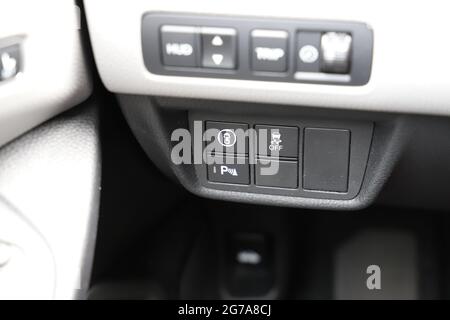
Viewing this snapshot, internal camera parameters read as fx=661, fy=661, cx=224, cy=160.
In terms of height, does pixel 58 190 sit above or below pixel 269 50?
below

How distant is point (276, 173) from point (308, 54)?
16 centimetres

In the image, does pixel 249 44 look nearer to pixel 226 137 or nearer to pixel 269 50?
pixel 269 50

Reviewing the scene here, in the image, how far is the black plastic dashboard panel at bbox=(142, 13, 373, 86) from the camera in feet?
1.81

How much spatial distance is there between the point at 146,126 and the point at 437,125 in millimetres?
293

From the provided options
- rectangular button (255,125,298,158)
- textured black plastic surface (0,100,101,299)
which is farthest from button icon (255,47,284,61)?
textured black plastic surface (0,100,101,299)

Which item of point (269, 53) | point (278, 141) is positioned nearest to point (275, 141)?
point (278, 141)

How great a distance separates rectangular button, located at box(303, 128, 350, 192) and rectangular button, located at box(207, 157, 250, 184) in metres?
0.06

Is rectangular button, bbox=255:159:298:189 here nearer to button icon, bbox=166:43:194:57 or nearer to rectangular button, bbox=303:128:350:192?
rectangular button, bbox=303:128:350:192

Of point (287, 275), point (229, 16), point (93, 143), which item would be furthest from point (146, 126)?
point (287, 275)

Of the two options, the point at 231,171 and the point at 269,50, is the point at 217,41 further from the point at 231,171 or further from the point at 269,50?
the point at 231,171

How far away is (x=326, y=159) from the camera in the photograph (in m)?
0.67

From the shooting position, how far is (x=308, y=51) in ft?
1.86

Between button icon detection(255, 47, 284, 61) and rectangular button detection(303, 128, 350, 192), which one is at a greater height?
button icon detection(255, 47, 284, 61)

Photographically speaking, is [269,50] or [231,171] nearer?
[269,50]
